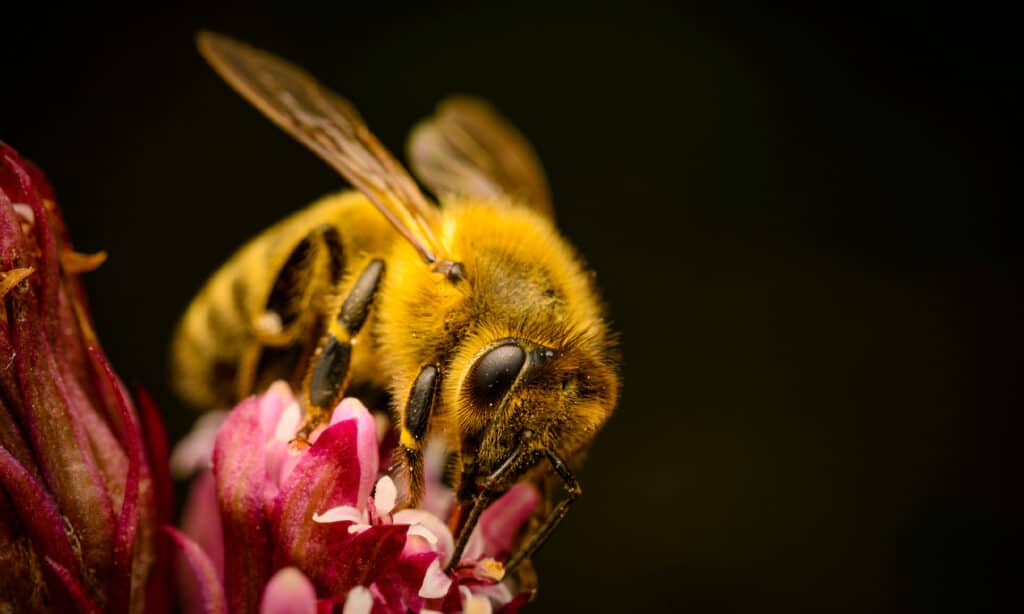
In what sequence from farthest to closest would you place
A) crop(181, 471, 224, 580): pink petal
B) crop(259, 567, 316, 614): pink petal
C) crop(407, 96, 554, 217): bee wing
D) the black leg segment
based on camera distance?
crop(407, 96, 554, 217): bee wing
crop(181, 471, 224, 580): pink petal
the black leg segment
crop(259, 567, 316, 614): pink petal

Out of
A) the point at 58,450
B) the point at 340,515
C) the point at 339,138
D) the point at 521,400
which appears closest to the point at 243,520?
the point at 340,515

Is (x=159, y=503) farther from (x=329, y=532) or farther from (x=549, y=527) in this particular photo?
(x=549, y=527)

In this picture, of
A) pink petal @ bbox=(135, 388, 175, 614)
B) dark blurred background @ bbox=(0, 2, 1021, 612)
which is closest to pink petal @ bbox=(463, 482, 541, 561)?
pink petal @ bbox=(135, 388, 175, 614)

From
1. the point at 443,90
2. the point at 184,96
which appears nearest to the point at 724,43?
the point at 443,90

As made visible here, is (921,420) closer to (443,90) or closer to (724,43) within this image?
(724,43)

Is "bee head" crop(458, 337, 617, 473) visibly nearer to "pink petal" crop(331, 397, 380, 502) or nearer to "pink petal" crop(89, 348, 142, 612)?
"pink petal" crop(331, 397, 380, 502)

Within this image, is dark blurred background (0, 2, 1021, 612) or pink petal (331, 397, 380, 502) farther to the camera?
dark blurred background (0, 2, 1021, 612)

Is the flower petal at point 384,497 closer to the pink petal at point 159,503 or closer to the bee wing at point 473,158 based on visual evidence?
the pink petal at point 159,503
